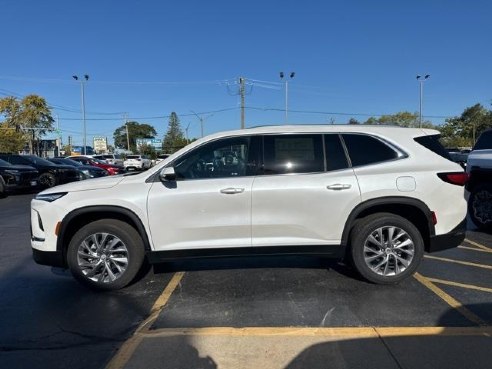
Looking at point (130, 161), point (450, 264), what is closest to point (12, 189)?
point (450, 264)

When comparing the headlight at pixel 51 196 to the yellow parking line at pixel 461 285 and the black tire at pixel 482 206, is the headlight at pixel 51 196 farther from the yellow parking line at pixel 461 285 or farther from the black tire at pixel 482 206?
the black tire at pixel 482 206

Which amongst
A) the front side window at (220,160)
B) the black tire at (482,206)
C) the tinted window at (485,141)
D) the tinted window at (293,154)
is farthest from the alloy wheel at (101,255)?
the tinted window at (485,141)

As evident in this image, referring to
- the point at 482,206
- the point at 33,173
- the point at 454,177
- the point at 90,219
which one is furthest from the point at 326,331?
the point at 33,173

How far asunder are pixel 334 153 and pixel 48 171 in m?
16.8

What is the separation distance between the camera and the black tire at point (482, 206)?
8.05m

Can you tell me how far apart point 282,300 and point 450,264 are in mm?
2789

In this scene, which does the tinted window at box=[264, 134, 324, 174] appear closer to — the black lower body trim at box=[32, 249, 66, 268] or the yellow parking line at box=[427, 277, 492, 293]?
the yellow parking line at box=[427, 277, 492, 293]

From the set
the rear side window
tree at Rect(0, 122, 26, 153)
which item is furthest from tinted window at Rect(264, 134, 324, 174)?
tree at Rect(0, 122, 26, 153)

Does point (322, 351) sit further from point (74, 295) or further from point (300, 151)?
point (74, 295)

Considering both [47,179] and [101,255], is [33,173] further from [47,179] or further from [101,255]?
[101,255]

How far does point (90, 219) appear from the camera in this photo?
508cm

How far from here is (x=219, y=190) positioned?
484cm

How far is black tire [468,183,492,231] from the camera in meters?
8.05

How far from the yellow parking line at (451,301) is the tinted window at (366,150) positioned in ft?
5.06
